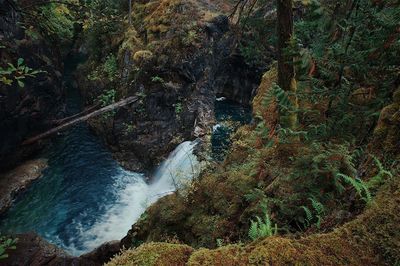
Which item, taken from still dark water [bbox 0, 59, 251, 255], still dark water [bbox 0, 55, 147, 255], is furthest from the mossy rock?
still dark water [bbox 0, 55, 147, 255]

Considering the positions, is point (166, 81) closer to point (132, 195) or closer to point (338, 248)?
point (132, 195)

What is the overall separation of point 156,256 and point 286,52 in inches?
168

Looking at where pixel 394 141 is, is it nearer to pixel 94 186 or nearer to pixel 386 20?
pixel 386 20

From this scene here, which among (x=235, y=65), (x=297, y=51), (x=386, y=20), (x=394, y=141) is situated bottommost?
(x=235, y=65)

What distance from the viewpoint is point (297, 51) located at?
215 inches

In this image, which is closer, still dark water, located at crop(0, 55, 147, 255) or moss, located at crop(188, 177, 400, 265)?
moss, located at crop(188, 177, 400, 265)

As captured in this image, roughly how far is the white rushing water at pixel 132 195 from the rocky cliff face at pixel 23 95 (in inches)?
223

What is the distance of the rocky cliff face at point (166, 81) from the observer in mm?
19203

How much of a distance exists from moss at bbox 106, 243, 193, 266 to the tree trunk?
386 cm

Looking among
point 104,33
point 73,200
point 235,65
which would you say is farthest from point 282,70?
point 104,33

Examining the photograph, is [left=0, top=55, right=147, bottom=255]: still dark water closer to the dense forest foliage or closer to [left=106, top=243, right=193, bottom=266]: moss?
the dense forest foliage

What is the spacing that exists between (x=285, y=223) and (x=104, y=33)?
2425 centimetres

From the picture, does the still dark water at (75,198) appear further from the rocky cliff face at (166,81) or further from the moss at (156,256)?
the moss at (156,256)

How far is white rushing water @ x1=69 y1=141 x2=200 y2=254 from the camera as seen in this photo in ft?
46.3
